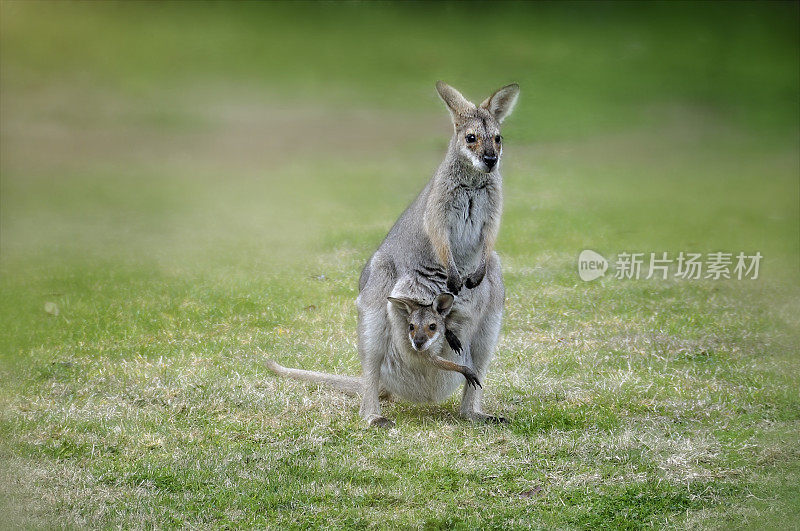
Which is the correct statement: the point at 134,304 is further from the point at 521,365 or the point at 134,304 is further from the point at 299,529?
the point at 299,529

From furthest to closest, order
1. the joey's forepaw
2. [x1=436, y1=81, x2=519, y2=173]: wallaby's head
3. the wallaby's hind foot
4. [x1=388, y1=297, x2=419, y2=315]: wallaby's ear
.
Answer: the wallaby's hind foot
the joey's forepaw
[x1=388, y1=297, x2=419, y2=315]: wallaby's ear
[x1=436, y1=81, x2=519, y2=173]: wallaby's head

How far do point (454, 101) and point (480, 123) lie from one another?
0.93 feet

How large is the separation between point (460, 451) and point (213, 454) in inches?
52.6

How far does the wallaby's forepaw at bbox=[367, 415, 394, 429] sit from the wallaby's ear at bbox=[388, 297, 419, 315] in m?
0.65

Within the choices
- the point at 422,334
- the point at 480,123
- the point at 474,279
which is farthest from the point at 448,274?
the point at 480,123

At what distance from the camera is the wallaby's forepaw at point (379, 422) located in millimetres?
5578

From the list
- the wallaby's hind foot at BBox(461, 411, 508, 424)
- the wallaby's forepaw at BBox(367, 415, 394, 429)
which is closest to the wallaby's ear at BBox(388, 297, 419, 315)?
the wallaby's forepaw at BBox(367, 415, 394, 429)

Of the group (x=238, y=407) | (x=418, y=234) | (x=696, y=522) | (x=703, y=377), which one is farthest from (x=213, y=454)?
(x=703, y=377)

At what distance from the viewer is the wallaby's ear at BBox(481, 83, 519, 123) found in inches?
217

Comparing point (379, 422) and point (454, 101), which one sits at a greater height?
point (454, 101)

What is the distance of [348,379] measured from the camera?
617cm

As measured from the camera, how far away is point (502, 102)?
18.3 ft

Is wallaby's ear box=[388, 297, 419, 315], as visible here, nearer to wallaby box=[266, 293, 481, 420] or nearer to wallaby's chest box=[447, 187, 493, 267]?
wallaby box=[266, 293, 481, 420]

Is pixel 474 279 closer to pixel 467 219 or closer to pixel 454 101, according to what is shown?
pixel 467 219
